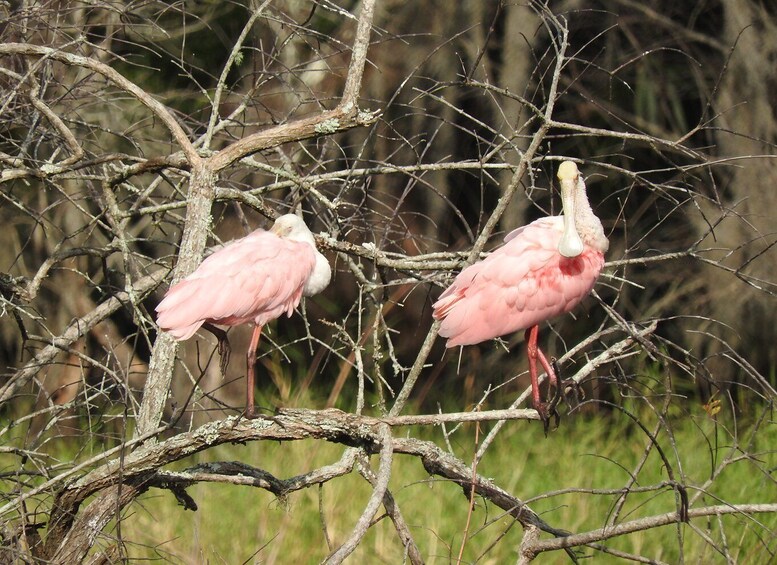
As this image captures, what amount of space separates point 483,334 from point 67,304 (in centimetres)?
502

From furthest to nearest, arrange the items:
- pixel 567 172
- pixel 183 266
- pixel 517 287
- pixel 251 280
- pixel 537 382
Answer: pixel 517 287 → pixel 567 172 → pixel 251 280 → pixel 537 382 → pixel 183 266

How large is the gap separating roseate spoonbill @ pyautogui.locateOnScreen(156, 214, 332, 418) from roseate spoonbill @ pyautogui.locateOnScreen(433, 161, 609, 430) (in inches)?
19.2

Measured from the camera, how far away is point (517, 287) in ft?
13.5

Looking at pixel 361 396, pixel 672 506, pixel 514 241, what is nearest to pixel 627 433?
pixel 672 506

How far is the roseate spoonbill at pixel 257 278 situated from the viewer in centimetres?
371

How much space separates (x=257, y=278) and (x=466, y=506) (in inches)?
113

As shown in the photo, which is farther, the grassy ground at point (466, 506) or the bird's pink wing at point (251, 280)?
the grassy ground at point (466, 506)

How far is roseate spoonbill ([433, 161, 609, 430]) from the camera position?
13.3 ft

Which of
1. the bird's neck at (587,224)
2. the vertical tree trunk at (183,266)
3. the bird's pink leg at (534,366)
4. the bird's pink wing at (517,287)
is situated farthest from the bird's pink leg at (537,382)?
the vertical tree trunk at (183,266)

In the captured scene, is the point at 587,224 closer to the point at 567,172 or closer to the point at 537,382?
the point at 567,172

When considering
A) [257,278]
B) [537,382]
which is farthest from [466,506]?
[257,278]

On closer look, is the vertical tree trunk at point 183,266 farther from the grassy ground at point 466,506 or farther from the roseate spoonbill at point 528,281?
the grassy ground at point 466,506

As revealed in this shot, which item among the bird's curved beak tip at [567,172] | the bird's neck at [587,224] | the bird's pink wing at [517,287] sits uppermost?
the bird's curved beak tip at [567,172]

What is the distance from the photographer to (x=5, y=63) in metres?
4.48
